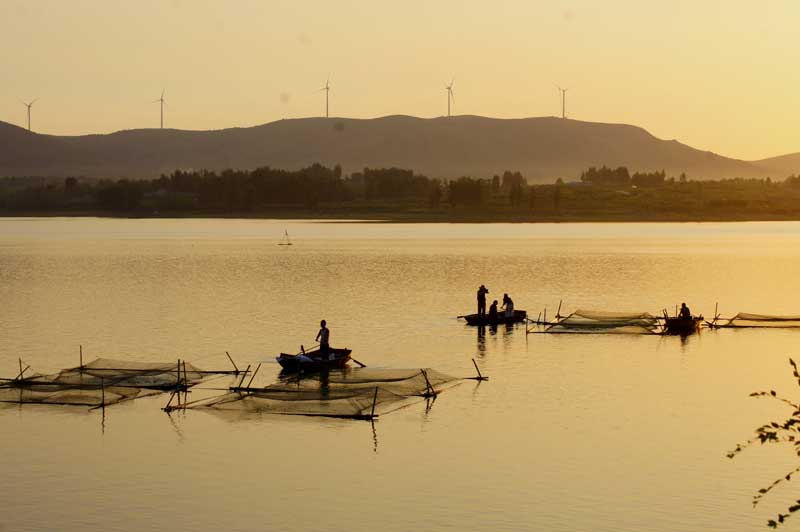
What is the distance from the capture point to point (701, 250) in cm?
19775

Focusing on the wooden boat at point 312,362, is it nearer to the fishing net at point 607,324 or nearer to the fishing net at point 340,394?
the fishing net at point 340,394

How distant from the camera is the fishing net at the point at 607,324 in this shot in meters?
75.9

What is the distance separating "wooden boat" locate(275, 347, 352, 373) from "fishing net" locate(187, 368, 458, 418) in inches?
92.8

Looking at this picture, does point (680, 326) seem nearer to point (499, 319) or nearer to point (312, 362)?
point (499, 319)

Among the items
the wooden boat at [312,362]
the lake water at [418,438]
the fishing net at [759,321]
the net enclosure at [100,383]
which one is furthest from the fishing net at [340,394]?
the fishing net at [759,321]

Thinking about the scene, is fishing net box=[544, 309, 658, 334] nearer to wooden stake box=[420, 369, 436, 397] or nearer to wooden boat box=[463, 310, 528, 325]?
wooden boat box=[463, 310, 528, 325]

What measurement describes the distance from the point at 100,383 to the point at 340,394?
11272 millimetres

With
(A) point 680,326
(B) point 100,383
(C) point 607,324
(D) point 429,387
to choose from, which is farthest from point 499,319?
(B) point 100,383

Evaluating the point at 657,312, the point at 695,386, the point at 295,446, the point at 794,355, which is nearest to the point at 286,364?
the point at 295,446

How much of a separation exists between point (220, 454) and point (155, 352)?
2843cm

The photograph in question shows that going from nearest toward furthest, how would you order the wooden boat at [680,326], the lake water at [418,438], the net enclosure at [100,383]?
the lake water at [418,438], the net enclosure at [100,383], the wooden boat at [680,326]

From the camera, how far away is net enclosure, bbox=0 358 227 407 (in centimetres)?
5066

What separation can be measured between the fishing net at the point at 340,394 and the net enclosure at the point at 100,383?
3573mm

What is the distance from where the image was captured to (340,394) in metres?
49.9
